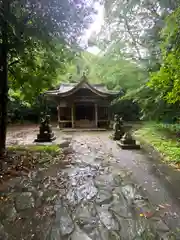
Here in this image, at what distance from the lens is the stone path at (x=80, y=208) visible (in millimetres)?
2658

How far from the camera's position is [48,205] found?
3.42 m

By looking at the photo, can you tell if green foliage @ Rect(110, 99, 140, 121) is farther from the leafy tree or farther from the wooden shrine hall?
the leafy tree

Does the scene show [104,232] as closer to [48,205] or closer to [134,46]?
[48,205]

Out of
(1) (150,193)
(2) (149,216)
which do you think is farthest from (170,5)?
(2) (149,216)

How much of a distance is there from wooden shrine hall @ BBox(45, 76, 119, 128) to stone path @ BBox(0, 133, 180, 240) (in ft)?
35.1

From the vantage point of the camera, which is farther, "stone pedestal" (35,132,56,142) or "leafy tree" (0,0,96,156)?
"stone pedestal" (35,132,56,142)

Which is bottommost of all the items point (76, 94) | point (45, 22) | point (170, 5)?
point (76, 94)

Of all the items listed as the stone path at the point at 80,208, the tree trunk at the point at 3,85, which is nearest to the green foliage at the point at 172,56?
the stone path at the point at 80,208

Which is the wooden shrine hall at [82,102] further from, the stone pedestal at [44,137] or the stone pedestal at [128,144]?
the stone pedestal at [128,144]

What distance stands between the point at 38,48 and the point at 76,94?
9.12m

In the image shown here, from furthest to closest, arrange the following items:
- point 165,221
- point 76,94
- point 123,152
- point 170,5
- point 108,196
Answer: point 76,94 → point 170,5 → point 123,152 → point 108,196 → point 165,221

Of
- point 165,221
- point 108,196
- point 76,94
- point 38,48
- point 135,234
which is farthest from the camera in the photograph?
point 76,94

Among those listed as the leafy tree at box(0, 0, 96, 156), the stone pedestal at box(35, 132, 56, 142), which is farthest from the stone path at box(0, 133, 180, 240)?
the stone pedestal at box(35, 132, 56, 142)

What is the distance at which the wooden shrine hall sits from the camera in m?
15.4
